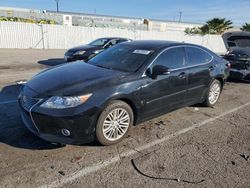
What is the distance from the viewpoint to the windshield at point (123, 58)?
4320mm

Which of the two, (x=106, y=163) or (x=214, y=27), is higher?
(x=214, y=27)

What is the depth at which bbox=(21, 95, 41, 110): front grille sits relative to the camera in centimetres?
347

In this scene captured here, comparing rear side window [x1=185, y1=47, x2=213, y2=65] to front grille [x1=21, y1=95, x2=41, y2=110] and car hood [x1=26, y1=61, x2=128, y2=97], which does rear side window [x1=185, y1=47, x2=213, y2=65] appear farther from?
front grille [x1=21, y1=95, x2=41, y2=110]

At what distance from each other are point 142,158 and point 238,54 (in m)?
7.12

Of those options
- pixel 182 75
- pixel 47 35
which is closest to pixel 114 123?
pixel 182 75

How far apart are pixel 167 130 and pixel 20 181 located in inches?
103

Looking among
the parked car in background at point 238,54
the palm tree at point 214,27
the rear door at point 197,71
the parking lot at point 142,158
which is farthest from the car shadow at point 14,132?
the palm tree at point 214,27

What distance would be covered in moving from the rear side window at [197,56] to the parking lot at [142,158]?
1.26 m

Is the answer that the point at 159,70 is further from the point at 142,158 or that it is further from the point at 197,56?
the point at 197,56

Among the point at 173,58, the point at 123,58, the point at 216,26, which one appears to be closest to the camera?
the point at 123,58

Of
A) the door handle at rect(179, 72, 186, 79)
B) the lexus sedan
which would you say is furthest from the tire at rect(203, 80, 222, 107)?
the door handle at rect(179, 72, 186, 79)

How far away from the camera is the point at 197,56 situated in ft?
17.7

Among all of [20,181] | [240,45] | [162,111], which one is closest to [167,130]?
[162,111]

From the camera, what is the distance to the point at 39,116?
3373mm
